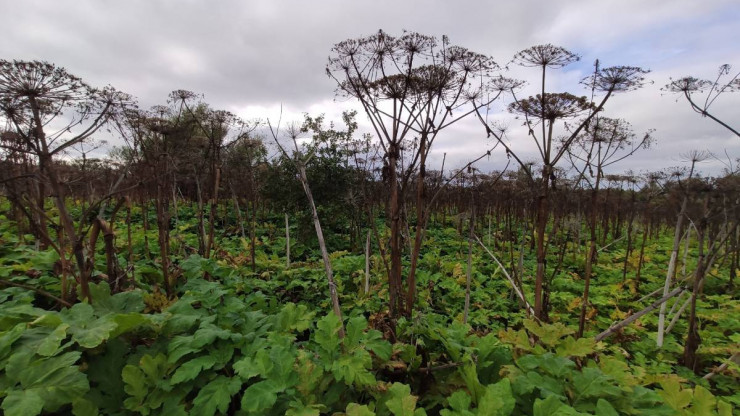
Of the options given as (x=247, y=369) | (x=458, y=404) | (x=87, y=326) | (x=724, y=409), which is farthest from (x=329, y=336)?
(x=724, y=409)

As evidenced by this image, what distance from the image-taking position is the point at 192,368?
170cm

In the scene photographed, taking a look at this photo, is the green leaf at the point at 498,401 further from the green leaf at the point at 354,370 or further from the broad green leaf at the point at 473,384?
the green leaf at the point at 354,370

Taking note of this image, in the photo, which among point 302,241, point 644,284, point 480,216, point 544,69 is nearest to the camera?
point 544,69

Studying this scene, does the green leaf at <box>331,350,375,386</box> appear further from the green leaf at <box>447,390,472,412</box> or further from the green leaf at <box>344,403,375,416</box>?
the green leaf at <box>447,390,472,412</box>

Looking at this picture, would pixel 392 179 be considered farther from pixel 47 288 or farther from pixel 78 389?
pixel 47 288

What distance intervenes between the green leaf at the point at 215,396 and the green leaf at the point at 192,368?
0.08 metres

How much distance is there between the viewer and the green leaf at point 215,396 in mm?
1576

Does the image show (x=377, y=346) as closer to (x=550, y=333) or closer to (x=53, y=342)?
(x=550, y=333)

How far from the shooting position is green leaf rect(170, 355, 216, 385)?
5.40 ft

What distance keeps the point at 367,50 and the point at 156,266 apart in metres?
3.09

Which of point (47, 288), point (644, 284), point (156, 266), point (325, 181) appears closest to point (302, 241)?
point (325, 181)

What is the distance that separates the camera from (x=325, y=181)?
10414 millimetres

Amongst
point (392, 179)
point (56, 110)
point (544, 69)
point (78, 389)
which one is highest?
point (544, 69)

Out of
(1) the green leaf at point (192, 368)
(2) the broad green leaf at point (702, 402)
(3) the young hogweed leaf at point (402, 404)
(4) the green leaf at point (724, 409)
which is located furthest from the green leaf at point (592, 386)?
(1) the green leaf at point (192, 368)
